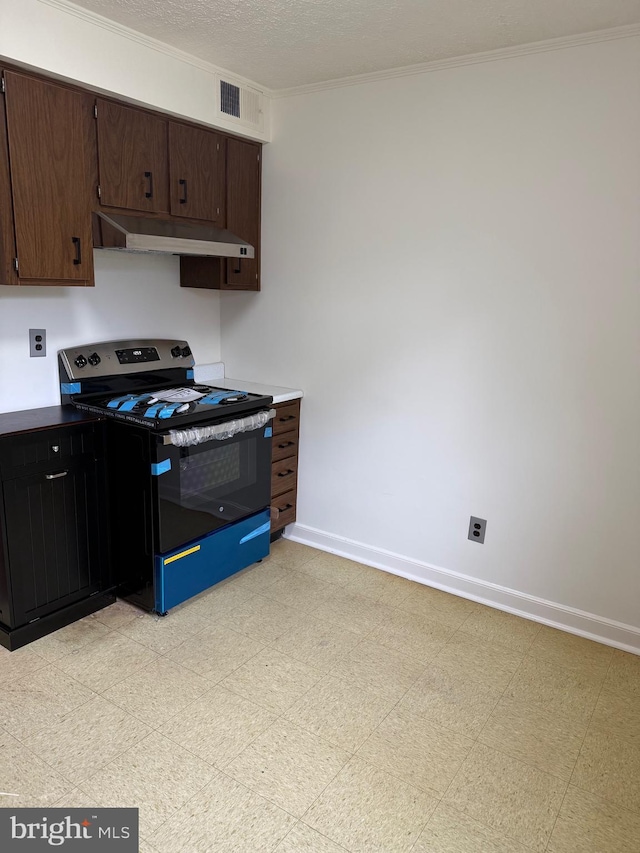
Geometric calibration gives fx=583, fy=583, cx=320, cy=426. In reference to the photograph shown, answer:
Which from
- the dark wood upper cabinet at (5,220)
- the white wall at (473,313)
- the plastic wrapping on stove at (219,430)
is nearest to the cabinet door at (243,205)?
the white wall at (473,313)

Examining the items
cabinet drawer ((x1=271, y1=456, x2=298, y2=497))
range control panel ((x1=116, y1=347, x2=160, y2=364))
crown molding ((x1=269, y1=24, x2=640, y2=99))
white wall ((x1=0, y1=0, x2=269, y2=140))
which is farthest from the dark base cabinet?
crown molding ((x1=269, y1=24, x2=640, y2=99))

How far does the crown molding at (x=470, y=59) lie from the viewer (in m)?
2.27

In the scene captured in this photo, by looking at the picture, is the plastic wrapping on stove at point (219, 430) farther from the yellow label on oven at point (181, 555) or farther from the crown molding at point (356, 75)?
the crown molding at point (356, 75)

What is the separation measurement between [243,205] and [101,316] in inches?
39.7

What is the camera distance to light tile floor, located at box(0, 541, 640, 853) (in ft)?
5.57

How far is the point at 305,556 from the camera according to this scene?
338 cm

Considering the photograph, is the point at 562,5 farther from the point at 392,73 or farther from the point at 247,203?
the point at 247,203

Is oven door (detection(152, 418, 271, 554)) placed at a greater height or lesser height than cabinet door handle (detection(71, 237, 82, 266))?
lesser

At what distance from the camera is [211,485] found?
281 cm

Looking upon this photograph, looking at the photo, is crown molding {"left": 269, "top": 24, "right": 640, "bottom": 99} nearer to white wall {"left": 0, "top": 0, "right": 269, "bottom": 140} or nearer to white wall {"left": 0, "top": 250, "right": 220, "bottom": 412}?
white wall {"left": 0, "top": 0, "right": 269, "bottom": 140}

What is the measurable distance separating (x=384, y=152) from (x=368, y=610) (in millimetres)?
2262

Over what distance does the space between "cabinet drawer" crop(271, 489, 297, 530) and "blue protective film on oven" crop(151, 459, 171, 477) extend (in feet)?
3.09

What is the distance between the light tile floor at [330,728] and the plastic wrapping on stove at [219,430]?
827 millimetres

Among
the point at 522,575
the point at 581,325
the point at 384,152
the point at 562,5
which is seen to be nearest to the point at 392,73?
the point at 384,152
